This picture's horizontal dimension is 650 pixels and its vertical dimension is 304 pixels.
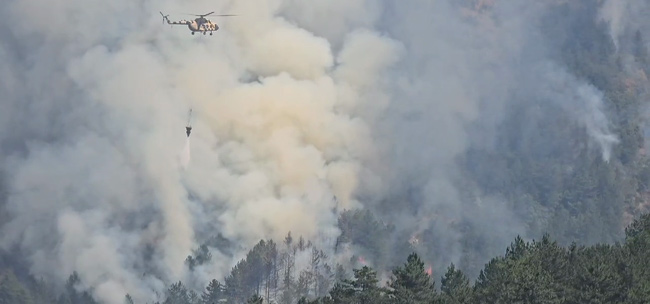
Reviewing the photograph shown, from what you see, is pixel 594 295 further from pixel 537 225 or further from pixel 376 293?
pixel 537 225

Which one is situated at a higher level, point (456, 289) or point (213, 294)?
point (213, 294)


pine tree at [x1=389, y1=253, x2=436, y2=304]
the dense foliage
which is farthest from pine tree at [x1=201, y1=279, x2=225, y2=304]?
pine tree at [x1=389, y1=253, x2=436, y2=304]

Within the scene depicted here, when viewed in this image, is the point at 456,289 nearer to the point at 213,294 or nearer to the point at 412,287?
the point at 412,287

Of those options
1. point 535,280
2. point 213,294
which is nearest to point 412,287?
point 535,280

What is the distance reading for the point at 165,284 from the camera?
14875cm

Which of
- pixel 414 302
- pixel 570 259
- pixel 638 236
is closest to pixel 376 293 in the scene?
pixel 414 302

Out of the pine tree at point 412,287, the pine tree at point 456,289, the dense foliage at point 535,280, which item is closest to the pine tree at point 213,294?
the dense foliage at point 535,280

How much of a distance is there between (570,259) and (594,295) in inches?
420

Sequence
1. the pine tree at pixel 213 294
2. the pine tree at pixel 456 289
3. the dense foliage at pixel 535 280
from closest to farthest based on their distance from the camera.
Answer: the dense foliage at pixel 535 280 < the pine tree at pixel 456 289 < the pine tree at pixel 213 294

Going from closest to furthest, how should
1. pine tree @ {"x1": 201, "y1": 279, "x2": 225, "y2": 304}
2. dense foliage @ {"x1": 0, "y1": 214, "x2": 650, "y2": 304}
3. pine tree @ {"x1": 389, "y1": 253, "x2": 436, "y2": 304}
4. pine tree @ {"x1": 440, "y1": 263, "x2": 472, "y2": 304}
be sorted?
1. dense foliage @ {"x1": 0, "y1": 214, "x2": 650, "y2": 304}
2. pine tree @ {"x1": 440, "y1": 263, "x2": 472, "y2": 304}
3. pine tree @ {"x1": 389, "y1": 253, "x2": 436, "y2": 304}
4. pine tree @ {"x1": 201, "y1": 279, "x2": 225, "y2": 304}

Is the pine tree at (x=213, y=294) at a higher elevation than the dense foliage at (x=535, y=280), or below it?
higher

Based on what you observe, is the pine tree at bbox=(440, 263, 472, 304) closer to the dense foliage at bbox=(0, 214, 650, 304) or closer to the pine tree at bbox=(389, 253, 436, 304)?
the dense foliage at bbox=(0, 214, 650, 304)

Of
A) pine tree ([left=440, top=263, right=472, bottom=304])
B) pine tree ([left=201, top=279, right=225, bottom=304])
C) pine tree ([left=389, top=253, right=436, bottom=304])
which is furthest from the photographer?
pine tree ([left=201, top=279, right=225, bottom=304])

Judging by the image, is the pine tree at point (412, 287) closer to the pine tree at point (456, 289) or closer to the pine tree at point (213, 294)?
the pine tree at point (456, 289)
